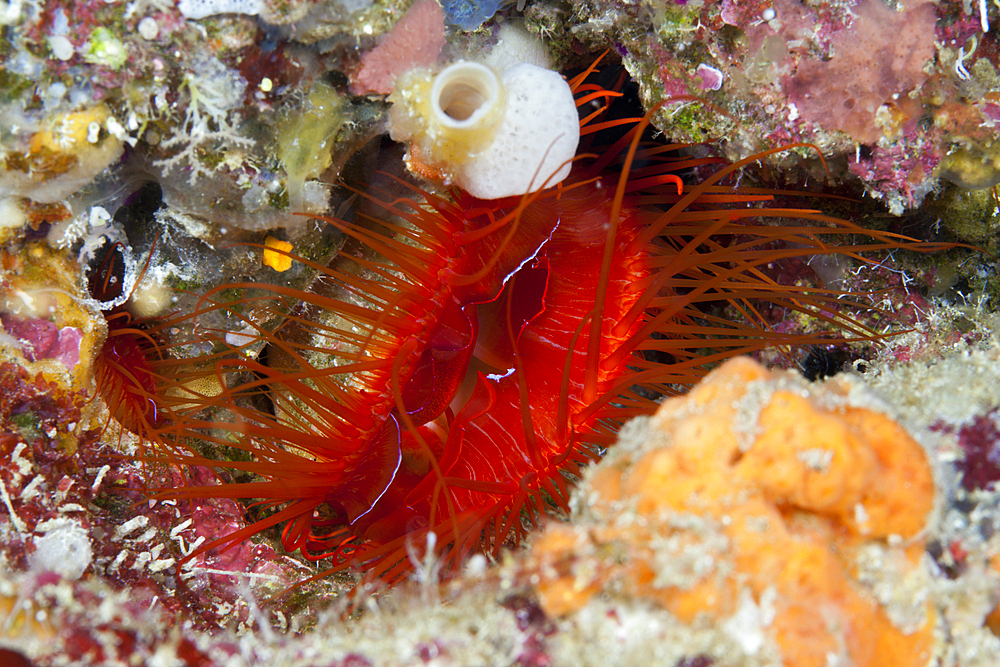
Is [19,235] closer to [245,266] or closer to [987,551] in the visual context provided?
[245,266]

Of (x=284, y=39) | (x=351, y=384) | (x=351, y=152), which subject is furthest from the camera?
(x=351, y=384)

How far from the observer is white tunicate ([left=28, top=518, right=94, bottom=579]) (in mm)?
1867

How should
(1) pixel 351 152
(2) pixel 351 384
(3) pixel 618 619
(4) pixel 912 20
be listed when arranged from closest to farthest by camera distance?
1. (3) pixel 618 619
2. (4) pixel 912 20
3. (1) pixel 351 152
4. (2) pixel 351 384

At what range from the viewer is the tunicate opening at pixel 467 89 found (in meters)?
2.06

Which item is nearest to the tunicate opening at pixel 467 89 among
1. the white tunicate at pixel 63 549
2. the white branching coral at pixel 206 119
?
the white branching coral at pixel 206 119

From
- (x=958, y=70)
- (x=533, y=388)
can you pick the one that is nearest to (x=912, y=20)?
(x=958, y=70)

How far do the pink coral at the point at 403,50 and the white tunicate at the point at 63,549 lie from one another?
5.91ft

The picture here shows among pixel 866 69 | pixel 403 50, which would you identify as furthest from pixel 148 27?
pixel 866 69

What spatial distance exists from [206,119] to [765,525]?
6.40 ft

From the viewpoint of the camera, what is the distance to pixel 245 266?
7.99ft

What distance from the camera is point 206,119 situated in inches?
74.2

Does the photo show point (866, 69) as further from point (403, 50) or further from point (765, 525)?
point (765, 525)

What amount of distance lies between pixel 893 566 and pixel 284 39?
2.21 metres

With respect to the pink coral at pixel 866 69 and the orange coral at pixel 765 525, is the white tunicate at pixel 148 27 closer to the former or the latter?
the orange coral at pixel 765 525
